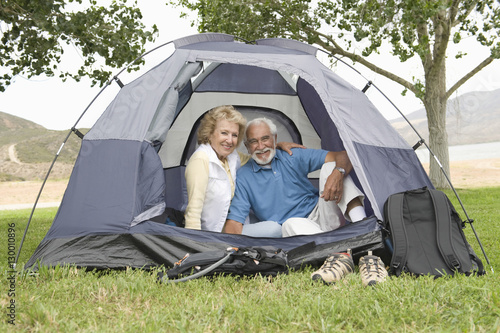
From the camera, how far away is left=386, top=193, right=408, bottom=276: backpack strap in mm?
2938

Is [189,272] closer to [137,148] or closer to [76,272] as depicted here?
[76,272]

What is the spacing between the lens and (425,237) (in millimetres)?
3074

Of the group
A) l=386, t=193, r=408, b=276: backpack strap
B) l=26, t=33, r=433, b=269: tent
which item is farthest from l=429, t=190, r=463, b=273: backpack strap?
l=26, t=33, r=433, b=269: tent

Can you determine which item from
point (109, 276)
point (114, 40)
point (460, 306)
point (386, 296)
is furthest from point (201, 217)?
point (114, 40)

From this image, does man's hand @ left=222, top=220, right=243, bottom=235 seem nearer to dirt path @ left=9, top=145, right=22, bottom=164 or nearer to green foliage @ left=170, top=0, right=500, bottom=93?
green foliage @ left=170, top=0, right=500, bottom=93

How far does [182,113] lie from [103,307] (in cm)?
274

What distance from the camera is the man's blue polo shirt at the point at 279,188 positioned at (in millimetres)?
3736

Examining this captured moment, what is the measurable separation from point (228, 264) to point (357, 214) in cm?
103

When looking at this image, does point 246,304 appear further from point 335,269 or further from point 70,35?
point 70,35

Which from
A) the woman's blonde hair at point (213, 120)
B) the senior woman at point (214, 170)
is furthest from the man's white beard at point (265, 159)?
the woman's blonde hair at point (213, 120)

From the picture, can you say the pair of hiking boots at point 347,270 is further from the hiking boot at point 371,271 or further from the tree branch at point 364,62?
the tree branch at point 364,62

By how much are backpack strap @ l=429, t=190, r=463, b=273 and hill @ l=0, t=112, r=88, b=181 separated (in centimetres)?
2279

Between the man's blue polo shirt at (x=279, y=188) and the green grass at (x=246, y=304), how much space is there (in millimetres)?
899

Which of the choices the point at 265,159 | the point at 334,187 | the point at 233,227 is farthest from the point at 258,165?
the point at 334,187
